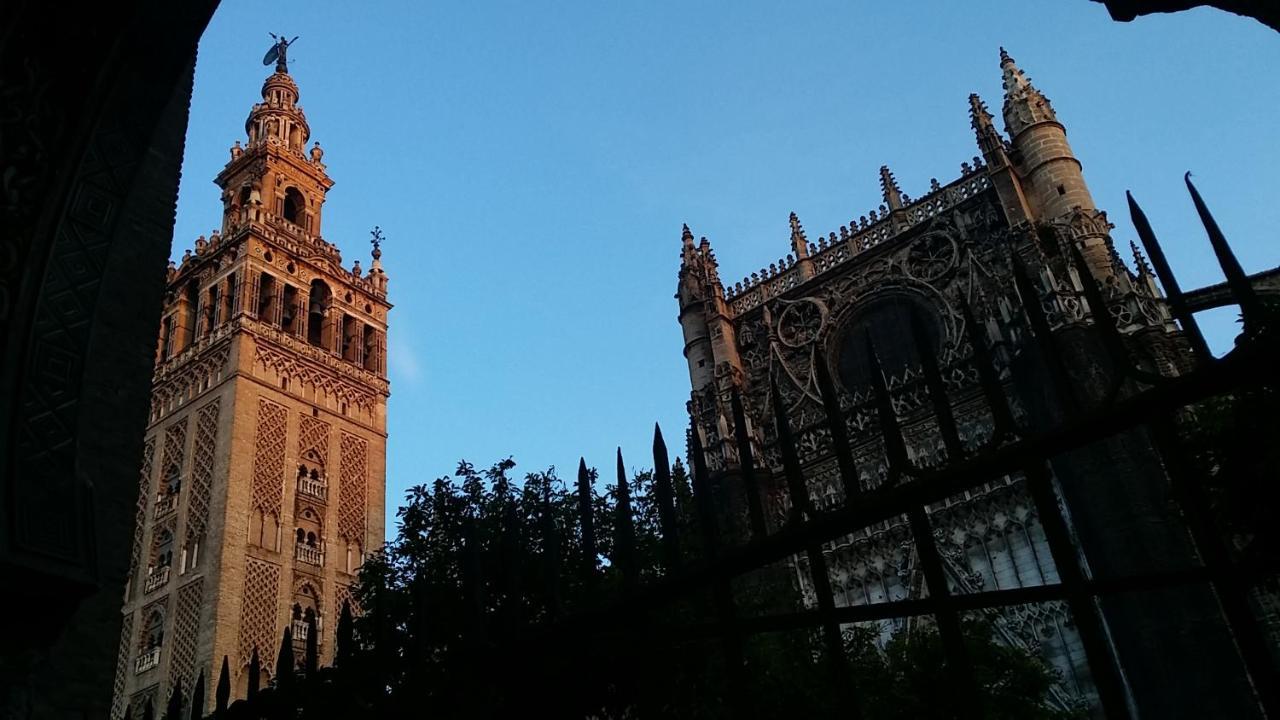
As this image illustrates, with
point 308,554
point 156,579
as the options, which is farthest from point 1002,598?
point 156,579

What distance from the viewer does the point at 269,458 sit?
1121 inches

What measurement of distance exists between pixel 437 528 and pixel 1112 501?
11434 millimetres

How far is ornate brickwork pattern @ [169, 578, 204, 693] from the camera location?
24625 mm

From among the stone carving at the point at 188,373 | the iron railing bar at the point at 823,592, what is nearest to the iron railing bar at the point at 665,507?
the iron railing bar at the point at 823,592

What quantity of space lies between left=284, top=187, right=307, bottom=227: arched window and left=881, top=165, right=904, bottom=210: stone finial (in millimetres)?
23390

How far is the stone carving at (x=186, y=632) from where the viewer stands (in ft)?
80.9

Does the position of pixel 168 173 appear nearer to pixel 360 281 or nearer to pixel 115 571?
pixel 115 571

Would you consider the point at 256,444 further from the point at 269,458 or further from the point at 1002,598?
the point at 1002,598

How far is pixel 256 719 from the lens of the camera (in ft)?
13.4

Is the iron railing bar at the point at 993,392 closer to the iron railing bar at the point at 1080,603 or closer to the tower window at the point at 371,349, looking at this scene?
the iron railing bar at the point at 1080,603

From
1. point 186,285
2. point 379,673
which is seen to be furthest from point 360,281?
point 379,673

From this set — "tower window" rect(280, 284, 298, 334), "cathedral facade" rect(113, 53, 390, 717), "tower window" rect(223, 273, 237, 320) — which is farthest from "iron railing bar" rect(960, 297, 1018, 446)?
"tower window" rect(280, 284, 298, 334)

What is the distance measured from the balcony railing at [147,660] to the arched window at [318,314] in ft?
37.0

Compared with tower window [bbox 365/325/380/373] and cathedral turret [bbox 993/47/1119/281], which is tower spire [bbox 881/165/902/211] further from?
tower window [bbox 365/325/380/373]
